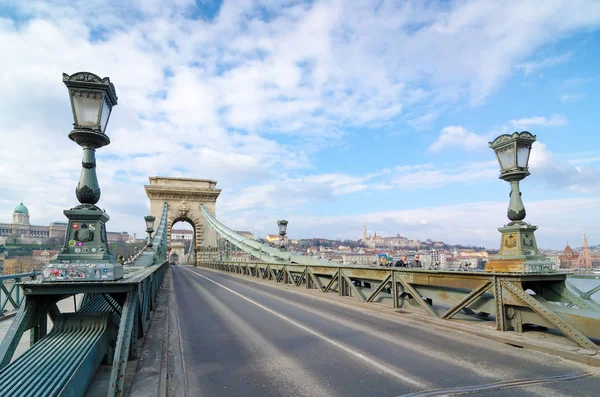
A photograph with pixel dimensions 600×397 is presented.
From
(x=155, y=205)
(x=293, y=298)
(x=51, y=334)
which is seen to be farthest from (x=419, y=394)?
(x=155, y=205)

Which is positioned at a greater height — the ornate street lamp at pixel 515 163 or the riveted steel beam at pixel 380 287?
the ornate street lamp at pixel 515 163

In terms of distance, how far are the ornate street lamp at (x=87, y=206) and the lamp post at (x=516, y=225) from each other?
698 cm

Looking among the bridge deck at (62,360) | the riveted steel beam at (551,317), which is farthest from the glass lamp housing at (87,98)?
the riveted steel beam at (551,317)

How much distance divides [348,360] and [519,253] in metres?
4.09

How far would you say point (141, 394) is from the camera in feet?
14.6

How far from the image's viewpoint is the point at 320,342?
23.4ft

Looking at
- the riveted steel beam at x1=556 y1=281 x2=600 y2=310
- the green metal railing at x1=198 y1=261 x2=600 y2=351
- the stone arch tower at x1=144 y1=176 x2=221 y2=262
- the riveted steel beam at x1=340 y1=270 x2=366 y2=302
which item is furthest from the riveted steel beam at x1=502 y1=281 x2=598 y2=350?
the stone arch tower at x1=144 y1=176 x2=221 y2=262

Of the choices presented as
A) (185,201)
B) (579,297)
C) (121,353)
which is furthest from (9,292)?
(185,201)

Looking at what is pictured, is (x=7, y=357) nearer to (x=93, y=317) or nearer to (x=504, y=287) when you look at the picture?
(x=93, y=317)

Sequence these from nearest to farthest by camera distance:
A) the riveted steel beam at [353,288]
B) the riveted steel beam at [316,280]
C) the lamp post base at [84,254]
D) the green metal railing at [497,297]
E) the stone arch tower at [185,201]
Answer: the lamp post base at [84,254] < the green metal railing at [497,297] < the riveted steel beam at [353,288] < the riveted steel beam at [316,280] < the stone arch tower at [185,201]

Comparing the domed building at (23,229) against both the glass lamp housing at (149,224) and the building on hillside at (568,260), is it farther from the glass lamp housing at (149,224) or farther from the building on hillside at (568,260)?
the building on hillside at (568,260)

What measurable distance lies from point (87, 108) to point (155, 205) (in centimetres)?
5825

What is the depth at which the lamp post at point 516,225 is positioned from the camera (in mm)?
7340

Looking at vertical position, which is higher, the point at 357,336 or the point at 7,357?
the point at 7,357
